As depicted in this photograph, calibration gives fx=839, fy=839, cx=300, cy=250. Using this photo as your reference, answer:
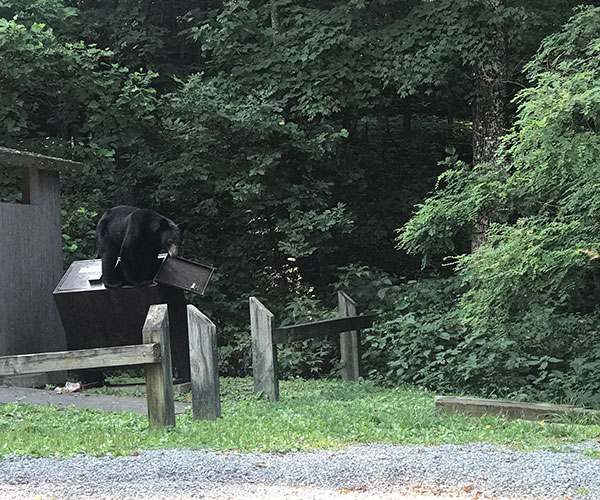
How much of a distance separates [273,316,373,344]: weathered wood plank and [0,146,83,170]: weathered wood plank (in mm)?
4026

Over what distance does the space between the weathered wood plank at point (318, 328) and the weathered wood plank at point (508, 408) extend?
6.70 ft

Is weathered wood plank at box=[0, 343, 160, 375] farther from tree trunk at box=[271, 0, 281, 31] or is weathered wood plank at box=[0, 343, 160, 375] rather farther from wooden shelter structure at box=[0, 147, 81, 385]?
tree trunk at box=[271, 0, 281, 31]

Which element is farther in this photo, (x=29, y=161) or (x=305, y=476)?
(x=29, y=161)

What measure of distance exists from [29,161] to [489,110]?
7206 millimetres

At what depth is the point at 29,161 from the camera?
10867 millimetres

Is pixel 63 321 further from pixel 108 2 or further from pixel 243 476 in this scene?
pixel 108 2

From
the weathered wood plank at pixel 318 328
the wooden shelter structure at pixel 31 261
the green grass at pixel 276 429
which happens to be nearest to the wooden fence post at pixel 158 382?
the green grass at pixel 276 429

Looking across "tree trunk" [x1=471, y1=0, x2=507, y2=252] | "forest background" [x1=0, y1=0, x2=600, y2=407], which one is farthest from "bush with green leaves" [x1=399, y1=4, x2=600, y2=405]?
"tree trunk" [x1=471, y1=0, x2=507, y2=252]

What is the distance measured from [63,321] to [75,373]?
193 cm

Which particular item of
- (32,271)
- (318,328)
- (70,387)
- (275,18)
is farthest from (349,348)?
(275,18)

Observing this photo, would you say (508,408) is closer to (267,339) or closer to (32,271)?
(267,339)

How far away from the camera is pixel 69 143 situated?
580 inches

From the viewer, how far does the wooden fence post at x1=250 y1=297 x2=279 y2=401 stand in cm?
912

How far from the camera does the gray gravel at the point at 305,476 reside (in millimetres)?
4660
